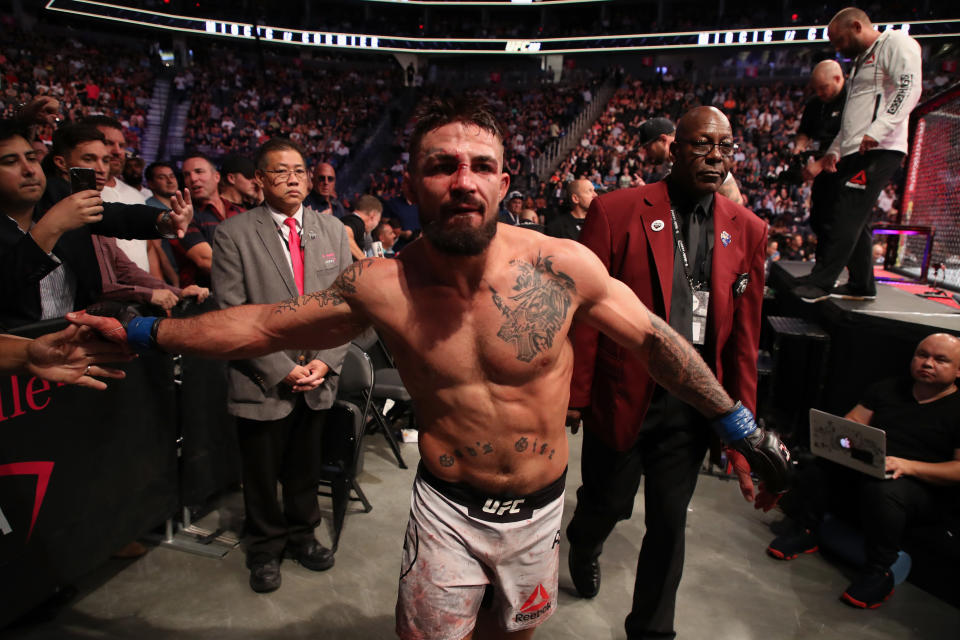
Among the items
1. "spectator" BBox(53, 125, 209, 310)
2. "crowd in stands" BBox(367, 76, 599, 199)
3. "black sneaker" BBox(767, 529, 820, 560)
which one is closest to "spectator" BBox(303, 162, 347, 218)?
"spectator" BBox(53, 125, 209, 310)

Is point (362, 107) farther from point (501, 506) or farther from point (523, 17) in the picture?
point (501, 506)

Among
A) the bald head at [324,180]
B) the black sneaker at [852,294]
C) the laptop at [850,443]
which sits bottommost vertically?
the laptop at [850,443]

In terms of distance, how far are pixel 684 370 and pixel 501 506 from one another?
0.68 m

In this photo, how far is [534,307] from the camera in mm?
1634

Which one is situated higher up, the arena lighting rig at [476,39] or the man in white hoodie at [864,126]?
the arena lighting rig at [476,39]

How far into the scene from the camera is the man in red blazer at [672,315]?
2.28m

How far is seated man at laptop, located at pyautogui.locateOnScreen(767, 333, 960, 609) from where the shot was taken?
3006 mm

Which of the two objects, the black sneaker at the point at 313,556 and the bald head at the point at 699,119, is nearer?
the bald head at the point at 699,119

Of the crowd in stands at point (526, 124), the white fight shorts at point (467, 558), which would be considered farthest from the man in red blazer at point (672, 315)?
the crowd in stands at point (526, 124)

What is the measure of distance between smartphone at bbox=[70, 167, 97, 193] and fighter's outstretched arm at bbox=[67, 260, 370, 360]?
1.07 metres

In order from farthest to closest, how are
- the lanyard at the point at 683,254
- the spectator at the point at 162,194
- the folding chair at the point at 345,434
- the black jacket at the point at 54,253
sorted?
the spectator at the point at 162,194 → the folding chair at the point at 345,434 → the lanyard at the point at 683,254 → the black jacket at the point at 54,253

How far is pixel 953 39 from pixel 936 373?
24.4m

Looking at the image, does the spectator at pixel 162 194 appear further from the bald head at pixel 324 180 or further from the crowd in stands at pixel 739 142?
the crowd in stands at pixel 739 142

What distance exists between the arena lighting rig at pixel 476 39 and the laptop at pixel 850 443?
2223 centimetres
